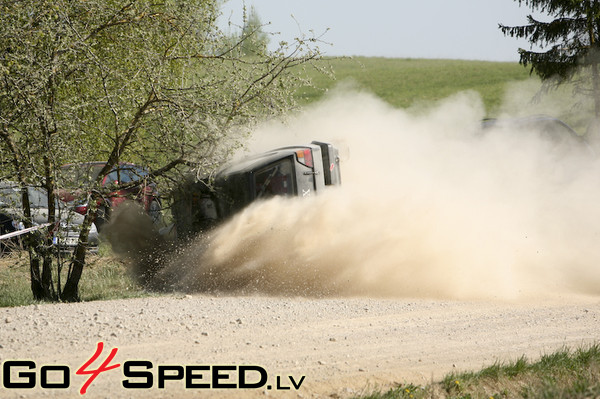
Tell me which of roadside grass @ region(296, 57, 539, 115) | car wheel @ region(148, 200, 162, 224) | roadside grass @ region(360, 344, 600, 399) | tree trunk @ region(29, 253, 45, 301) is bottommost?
roadside grass @ region(360, 344, 600, 399)

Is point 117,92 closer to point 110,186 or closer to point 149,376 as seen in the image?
point 110,186

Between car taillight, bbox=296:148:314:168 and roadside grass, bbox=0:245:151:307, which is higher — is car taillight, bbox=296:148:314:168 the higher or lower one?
the higher one

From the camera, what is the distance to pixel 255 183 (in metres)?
10.3

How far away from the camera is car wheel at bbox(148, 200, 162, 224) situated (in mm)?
11048

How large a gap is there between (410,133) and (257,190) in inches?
205

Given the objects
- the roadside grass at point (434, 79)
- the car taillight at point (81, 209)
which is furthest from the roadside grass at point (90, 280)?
the roadside grass at point (434, 79)

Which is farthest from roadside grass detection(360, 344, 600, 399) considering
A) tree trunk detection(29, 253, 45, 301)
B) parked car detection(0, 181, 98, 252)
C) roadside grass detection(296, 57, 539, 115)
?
roadside grass detection(296, 57, 539, 115)

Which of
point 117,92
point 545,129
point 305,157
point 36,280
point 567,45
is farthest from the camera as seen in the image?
point 567,45

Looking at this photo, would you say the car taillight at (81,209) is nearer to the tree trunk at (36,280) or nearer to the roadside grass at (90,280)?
the roadside grass at (90,280)

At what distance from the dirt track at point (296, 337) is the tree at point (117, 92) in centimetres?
225

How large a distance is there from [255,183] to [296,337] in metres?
3.86

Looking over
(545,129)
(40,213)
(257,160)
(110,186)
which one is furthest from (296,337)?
(545,129)

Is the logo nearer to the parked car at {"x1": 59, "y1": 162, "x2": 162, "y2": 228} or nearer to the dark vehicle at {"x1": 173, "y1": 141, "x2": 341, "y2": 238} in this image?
the parked car at {"x1": 59, "y1": 162, "x2": 162, "y2": 228}

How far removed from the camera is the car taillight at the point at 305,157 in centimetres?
1024
